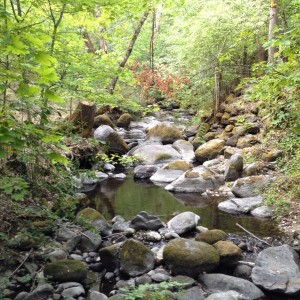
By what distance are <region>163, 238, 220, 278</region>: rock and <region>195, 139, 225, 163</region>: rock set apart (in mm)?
7029

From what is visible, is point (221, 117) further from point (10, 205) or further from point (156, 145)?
point (10, 205)

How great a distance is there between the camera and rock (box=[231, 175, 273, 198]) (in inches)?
316

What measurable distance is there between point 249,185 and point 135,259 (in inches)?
170

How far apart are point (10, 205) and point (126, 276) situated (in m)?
1.86

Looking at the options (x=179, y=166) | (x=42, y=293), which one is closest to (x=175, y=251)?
(x=42, y=293)

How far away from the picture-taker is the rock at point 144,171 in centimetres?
1082

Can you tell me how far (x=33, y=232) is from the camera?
3.93 meters

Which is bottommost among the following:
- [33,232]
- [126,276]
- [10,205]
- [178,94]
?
[126,276]

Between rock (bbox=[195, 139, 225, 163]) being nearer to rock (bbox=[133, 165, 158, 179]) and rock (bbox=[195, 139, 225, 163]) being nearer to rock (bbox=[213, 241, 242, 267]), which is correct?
rock (bbox=[133, 165, 158, 179])

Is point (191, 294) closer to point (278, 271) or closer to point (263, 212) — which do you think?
point (278, 271)

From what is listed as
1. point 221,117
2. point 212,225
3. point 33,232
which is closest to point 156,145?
point 221,117

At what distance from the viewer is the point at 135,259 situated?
4816 mm

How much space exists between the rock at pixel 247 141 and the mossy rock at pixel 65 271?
25.7 feet

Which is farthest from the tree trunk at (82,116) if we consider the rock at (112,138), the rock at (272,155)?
the rock at (272,155)
